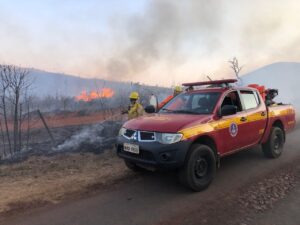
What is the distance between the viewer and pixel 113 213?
15.3ft

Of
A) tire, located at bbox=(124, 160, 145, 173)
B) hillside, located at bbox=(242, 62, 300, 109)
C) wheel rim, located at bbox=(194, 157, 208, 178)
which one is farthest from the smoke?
hillside, located at bbox=(242, 62, 300, 109)

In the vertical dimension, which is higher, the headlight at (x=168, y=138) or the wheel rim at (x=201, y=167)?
the headlight at (x=168, y=138)

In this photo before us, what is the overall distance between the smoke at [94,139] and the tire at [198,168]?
444 centimetres

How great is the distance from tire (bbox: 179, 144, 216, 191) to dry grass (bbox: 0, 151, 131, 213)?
171 cm

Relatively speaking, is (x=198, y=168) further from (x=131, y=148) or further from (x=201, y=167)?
(x=131, y=148)

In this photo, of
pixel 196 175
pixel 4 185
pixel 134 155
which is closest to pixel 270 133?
pixel 196 175

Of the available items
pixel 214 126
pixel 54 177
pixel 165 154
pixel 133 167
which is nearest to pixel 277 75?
pixel 214 126

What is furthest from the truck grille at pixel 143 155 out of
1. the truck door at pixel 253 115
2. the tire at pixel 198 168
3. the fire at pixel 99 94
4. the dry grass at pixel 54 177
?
the fire at pixel 99 94

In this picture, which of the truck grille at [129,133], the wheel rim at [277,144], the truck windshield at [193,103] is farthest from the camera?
the wheel rim at [277,144]

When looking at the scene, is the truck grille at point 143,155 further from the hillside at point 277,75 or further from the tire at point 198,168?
the hillside at point 277,75

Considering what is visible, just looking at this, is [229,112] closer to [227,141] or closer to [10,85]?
[227,141]

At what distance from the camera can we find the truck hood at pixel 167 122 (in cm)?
520

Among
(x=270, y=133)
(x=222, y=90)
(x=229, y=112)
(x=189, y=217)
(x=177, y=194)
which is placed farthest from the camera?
(x=270, y=133)

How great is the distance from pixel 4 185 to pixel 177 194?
3.44 meters
